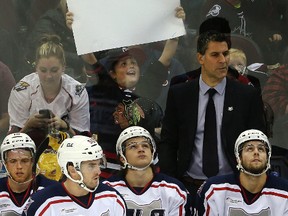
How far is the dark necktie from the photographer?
25.5 feet

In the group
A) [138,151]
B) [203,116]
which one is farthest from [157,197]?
[203,116]

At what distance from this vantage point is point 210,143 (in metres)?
7.83

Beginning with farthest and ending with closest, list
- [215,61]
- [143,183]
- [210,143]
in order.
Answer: [215,61] < [210,143] < [143,183]

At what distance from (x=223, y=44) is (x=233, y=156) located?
82 cm

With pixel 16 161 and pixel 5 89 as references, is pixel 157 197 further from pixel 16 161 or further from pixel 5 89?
pixel 5 89

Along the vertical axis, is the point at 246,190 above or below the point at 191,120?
below

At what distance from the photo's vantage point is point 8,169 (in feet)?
25.2

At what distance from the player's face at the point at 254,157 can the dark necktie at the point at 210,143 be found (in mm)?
310

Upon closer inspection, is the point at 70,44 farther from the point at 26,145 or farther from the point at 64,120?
the point at 26,145

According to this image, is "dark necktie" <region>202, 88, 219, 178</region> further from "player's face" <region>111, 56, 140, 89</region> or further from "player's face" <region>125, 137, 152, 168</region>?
"player's face" <region>111, 56, 140, 89</region>

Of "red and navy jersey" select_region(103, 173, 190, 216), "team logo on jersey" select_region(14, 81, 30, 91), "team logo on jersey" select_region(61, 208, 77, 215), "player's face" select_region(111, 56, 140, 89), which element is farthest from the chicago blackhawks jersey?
"team logo on jersey" select_region(61, 208, 77, 215)

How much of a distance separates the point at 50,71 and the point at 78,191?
1.57m

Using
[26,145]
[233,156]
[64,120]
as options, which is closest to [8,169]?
[26,145]

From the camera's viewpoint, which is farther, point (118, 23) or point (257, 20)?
point (257, 20)
